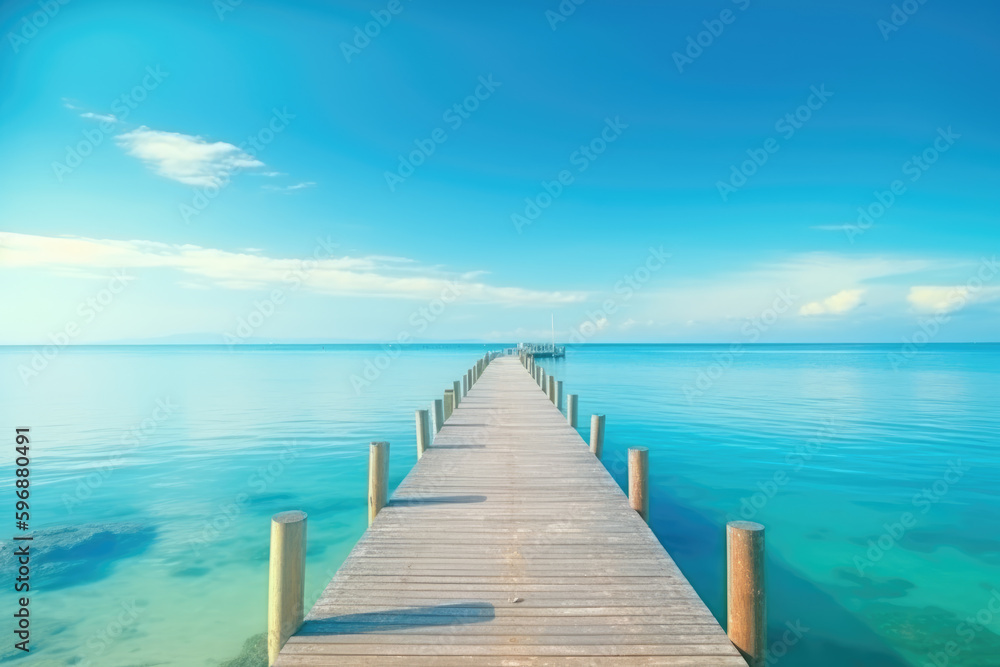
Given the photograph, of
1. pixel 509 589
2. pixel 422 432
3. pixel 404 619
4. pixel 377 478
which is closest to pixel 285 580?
pixel 404 619

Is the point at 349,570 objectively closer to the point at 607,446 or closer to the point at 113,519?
the point at 113,519

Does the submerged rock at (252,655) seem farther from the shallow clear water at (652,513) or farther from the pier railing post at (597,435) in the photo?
the pier railing post at (597,435)

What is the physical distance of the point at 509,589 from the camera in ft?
15.4

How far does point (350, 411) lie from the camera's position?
27.5 meters

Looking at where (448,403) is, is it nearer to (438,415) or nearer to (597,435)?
(438,415)

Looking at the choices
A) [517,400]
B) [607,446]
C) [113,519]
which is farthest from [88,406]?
[607,446]

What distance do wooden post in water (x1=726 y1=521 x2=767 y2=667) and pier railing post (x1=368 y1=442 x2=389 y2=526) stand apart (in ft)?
14.8

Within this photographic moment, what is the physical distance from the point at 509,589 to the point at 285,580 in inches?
75.5

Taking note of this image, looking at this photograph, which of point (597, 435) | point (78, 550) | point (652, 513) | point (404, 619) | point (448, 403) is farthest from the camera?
point (448, 403)

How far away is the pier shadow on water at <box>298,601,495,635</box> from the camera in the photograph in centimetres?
406

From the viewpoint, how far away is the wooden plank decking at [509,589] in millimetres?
3816

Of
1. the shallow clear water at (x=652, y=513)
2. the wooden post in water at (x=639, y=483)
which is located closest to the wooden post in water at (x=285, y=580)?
the shallow clear water at (x=652, y=513)

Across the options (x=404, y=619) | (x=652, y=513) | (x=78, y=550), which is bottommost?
(x=78, y=550)

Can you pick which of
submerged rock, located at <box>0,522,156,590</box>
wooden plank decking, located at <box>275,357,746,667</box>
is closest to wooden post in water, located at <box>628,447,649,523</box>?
wooden plank decking, located at <box>275,357,746,667</box>
